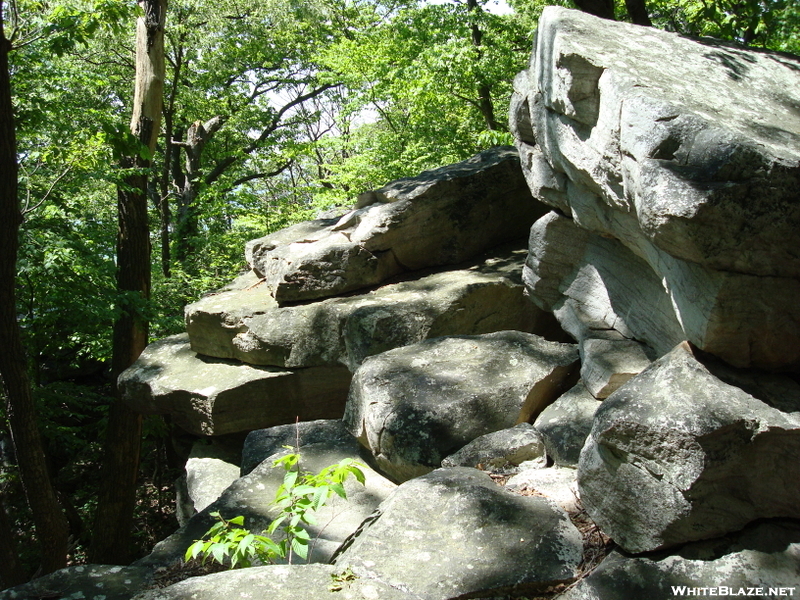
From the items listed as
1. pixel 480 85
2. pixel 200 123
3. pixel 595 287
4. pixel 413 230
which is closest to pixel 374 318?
pixel 413 230

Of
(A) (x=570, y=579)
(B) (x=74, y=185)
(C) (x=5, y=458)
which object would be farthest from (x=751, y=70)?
(C) (x=5, y=458)

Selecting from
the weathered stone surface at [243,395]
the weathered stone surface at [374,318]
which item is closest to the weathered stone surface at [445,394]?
the weathered stone surface at [374,318]

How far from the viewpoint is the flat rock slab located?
8.96ft

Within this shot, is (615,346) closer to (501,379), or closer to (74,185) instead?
(501,379)

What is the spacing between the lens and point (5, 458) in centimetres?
1050

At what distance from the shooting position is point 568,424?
4535 mm

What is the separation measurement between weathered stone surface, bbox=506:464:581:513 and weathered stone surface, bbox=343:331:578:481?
2.02 ft

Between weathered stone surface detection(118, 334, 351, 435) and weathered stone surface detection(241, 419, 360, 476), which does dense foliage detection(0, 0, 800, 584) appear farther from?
weathered stone surface detection(241, 419, 360, 476)

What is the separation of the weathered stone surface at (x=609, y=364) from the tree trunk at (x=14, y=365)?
5.09 metres

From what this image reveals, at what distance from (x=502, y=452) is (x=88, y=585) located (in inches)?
108

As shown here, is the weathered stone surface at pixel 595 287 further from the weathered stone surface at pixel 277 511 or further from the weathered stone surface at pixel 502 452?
the weathered stone surface at pixel 277 511

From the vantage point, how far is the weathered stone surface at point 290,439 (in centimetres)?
584

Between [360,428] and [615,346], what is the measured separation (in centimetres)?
217

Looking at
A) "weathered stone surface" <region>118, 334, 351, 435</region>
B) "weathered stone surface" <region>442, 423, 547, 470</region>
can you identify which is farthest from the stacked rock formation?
"weathered stone surface" <region>442, 423, 547, 470</region>
